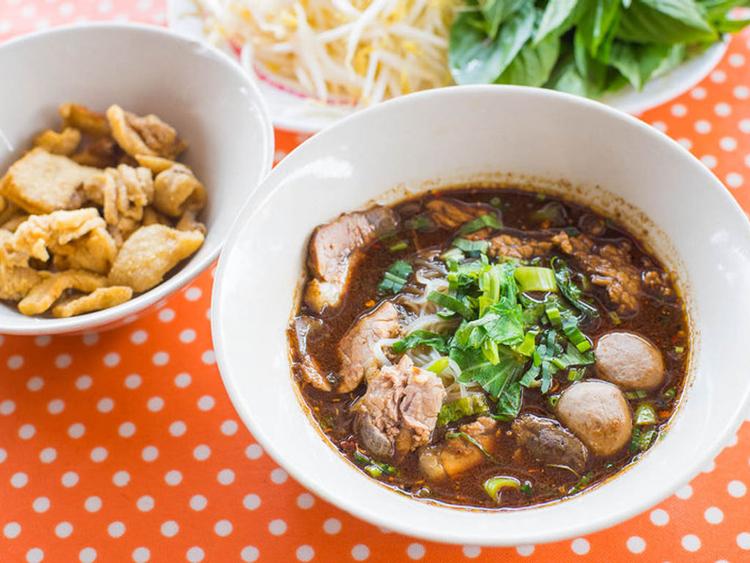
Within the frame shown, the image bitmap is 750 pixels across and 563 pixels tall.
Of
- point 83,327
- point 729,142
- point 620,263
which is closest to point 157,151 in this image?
point 83,327

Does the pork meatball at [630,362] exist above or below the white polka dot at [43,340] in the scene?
above

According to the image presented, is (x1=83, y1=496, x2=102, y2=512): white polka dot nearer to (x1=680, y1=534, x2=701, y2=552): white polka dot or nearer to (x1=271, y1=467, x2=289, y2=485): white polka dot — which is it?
(x1=271, y1=467, x2=289, y2=485): white polka dot

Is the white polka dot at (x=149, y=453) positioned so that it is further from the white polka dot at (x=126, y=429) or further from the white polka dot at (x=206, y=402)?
the white polka dot at (x=206, y=402)

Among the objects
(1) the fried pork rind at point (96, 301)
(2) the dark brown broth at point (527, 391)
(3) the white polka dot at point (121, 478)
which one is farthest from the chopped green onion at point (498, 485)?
(1) the fried pork rind at point (96, 301)

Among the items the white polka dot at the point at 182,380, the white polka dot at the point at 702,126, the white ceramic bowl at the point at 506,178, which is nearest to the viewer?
the white ceramic bowl at the point at 506,178

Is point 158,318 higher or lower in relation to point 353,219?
lower

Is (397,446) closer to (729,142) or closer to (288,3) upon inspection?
(729,142)

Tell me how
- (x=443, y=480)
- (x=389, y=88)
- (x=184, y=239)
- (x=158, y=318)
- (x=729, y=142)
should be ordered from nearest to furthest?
1. (x=443, y=480)
2. (x=184, y=239)
3. (x=158, y=318)
4. (x=729, y=142)
5. (x=389, y=88)
